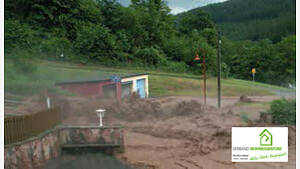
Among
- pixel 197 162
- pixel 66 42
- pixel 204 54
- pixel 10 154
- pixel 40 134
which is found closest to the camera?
pixel 10 154

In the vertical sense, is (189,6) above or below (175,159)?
above

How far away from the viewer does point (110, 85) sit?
7164 millimetres

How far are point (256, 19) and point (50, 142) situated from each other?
24.7 feet

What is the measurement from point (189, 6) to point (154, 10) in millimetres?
1035

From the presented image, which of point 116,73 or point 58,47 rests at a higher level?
point 58,47

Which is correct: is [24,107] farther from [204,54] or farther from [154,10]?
[204,54]

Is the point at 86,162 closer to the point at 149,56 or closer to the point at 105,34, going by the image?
the point at 149,56

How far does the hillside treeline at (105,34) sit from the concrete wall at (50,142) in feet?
6.41

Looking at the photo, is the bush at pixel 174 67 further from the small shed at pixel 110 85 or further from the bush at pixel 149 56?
the small shed at pixel 110 85

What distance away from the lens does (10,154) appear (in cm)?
443

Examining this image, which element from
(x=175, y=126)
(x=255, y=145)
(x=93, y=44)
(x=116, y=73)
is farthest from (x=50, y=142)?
(x=255, y=145)

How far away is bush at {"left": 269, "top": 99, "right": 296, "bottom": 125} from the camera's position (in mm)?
7352

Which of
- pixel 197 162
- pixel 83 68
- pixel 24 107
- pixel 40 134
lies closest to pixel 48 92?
pixel 24 107

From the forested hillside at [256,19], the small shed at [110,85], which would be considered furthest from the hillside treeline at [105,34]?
the forested hillside at [256,19]
